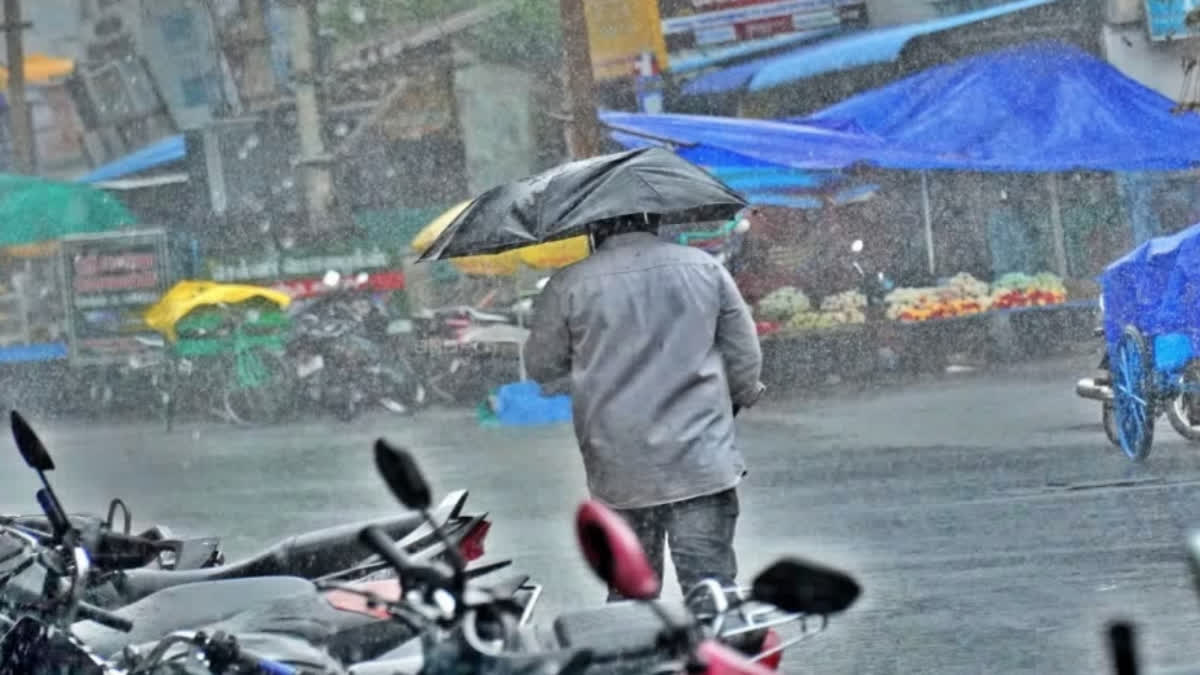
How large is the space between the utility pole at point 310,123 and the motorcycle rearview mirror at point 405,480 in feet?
59.3

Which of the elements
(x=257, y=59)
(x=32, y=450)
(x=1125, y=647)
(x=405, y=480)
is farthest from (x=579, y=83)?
(x=1125, y=647)

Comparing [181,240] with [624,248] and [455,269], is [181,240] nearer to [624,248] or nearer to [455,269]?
[455,269]

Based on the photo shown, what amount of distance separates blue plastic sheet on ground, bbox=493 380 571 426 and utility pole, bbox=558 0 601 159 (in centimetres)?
268

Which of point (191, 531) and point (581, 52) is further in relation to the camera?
point (581, 52)

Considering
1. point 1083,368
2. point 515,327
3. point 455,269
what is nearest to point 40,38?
point 455,269

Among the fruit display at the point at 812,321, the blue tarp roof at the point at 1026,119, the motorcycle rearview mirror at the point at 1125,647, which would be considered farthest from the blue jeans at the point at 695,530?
the fruit display at the point at 812,321

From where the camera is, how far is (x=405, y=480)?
104 inches

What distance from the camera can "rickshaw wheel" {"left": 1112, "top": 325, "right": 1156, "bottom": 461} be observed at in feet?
34.8

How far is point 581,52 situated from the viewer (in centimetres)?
1931

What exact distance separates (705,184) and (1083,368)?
11219mm

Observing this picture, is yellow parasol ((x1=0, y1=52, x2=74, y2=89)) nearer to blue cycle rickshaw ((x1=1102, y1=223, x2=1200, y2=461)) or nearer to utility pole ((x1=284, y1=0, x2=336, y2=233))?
utility pole ((x1=284, y1=0, x2=336, y2=233))

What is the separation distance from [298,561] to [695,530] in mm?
1090

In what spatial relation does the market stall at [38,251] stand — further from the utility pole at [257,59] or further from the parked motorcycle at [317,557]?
the parked motorcycle at [317,557]

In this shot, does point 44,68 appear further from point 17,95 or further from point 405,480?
point 405,480
